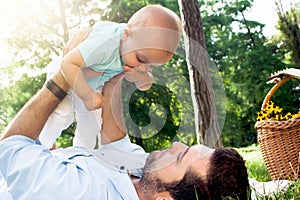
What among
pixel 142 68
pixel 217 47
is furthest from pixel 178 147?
pixel 217 47

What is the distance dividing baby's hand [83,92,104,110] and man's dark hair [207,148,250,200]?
1.27ft

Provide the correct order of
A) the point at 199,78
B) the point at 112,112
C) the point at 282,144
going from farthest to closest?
the point at 199,78, the point at 282,144, the point at 112,112

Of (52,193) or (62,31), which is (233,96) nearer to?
(62,31)

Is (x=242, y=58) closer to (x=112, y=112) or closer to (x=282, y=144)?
(x=282, y=144)

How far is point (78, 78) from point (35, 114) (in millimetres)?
176

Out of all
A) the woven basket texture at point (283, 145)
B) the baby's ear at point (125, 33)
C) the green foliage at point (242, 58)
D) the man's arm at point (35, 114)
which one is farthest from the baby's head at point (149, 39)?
the green foliage at point (242, 58)

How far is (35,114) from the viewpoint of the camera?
4.42ft

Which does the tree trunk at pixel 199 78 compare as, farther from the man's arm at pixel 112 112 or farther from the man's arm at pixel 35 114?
the man's arm at pixel 35 114

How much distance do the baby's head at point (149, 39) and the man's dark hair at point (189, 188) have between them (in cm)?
40

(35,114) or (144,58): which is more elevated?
(144,58)

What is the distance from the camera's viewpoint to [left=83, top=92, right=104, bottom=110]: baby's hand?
1342 millimetres

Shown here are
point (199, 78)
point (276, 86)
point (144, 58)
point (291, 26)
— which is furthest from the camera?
point (291, 26)

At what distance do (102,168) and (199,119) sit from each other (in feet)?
6.76

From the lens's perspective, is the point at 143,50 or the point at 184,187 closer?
the point at 184,187
